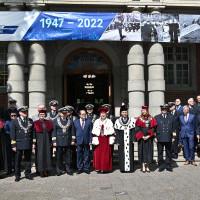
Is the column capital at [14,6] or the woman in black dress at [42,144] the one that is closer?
the woman in black dress at [42,144]

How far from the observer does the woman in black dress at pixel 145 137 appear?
871 cm

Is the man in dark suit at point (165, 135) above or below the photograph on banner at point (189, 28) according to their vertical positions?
below

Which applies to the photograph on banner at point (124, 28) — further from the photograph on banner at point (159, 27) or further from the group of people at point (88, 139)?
the group of people at point (88, 139)

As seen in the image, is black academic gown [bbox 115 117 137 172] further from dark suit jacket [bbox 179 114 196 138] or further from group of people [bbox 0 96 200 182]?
dark suit jacket [bbox 179 114 196 138]

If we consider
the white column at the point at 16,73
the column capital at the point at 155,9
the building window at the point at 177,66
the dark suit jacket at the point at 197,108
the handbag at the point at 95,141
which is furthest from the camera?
the building window at the point at 177,66

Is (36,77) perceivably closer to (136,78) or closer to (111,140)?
(136,78)

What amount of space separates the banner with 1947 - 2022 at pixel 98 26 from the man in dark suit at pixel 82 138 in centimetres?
366

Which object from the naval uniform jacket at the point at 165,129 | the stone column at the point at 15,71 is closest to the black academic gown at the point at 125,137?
the naval uniform jacket at the point at 165,129

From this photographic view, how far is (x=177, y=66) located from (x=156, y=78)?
310 cm

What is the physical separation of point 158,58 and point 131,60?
102 cm

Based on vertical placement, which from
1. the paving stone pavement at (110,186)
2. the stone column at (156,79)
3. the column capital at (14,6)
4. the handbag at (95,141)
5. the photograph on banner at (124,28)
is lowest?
the paving stone pavement at (110,186)

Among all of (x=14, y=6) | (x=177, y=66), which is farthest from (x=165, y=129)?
(x=14, y=6)

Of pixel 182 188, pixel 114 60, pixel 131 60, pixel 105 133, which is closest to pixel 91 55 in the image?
pixel 114 60

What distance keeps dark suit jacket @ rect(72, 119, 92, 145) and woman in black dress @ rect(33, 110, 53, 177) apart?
0.76 metres
